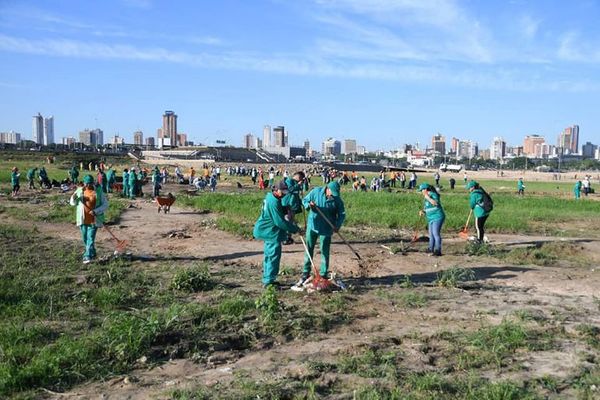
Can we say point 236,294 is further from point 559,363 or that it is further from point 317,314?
point 559,363

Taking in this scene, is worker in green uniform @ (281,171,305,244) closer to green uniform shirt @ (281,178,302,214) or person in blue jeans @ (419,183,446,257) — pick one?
green uniform shirt @ (281,178,302,214)

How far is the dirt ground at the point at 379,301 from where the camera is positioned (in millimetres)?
5086

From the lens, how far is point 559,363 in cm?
541

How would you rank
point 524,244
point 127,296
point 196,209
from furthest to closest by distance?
point 196,209 < point 524,244 < point 127,296

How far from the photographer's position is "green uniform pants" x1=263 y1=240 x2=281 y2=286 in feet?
26.0

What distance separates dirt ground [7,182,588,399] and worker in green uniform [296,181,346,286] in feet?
1.83

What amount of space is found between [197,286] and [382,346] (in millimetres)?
3257

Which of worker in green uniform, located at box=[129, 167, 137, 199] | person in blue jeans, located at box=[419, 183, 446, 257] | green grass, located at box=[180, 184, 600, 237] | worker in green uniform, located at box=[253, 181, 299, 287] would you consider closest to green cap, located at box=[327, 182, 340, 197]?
worker in green uniform, located at box=[253, 181, 299, 287]

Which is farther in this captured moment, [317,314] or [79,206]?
[79,206]

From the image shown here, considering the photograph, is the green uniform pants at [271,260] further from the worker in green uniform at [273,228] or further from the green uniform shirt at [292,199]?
the green uniform shirt at [292,199]

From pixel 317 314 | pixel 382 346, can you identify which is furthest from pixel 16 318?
pixel 382 346

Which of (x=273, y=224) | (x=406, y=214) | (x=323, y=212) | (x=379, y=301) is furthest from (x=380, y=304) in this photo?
(x=406, y=214)

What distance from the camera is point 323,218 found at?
8.35m

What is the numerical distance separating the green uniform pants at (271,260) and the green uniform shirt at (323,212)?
76cm
